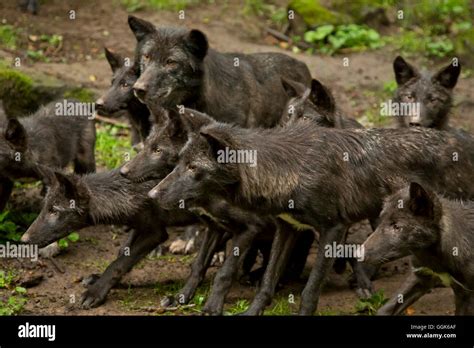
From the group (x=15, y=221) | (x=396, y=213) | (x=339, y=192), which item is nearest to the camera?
(x=396, y=213)

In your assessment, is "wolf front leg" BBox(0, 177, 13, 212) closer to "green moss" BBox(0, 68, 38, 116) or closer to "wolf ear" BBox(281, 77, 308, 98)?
"green moss" BBox(0, 68, 38, 116)

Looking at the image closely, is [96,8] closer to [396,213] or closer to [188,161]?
[188,161]

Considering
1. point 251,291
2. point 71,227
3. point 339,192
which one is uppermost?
point 339,192

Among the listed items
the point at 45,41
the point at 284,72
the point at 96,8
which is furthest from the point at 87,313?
the point at 96,8

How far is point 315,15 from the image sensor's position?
1872cm

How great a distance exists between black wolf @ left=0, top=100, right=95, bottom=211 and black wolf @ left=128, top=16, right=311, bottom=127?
138 centimetres

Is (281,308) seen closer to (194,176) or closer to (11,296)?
(194,176)

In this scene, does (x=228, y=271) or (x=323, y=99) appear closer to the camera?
(x=228, y=271)

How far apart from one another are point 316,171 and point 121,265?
2563mm

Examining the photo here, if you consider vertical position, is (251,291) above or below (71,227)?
below

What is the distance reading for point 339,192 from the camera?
395 inches

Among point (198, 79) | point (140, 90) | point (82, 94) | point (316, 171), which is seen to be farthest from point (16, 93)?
point (316, 171)

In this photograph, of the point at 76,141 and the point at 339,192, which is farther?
the point at 76,141

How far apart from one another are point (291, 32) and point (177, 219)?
8669 millimetres
